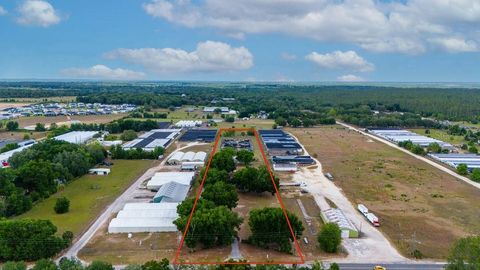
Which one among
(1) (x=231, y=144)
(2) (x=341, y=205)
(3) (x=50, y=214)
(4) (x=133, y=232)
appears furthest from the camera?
(1) (x=231, y=144)

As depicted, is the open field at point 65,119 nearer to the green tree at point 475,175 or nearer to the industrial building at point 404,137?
the industrial building at point 404,137

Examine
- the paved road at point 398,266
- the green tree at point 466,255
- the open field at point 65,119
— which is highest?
the green tree at point 466,255

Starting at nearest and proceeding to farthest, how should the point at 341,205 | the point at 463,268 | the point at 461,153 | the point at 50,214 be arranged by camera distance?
1. the point at 463,268
2. the point at 50,214
3. the point at 341,205
4. the point at 461,153

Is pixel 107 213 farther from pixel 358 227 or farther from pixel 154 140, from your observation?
pixel 154 140

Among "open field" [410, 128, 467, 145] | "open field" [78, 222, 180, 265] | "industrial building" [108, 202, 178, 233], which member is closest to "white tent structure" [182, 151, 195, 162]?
"industrial building" [108, 202, 178, 233]

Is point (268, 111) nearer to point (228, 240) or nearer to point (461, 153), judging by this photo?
point (461, 153)

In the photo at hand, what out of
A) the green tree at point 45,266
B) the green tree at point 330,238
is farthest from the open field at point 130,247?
the green tree at point 330,238

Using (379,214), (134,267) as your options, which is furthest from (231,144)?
(134,267)
